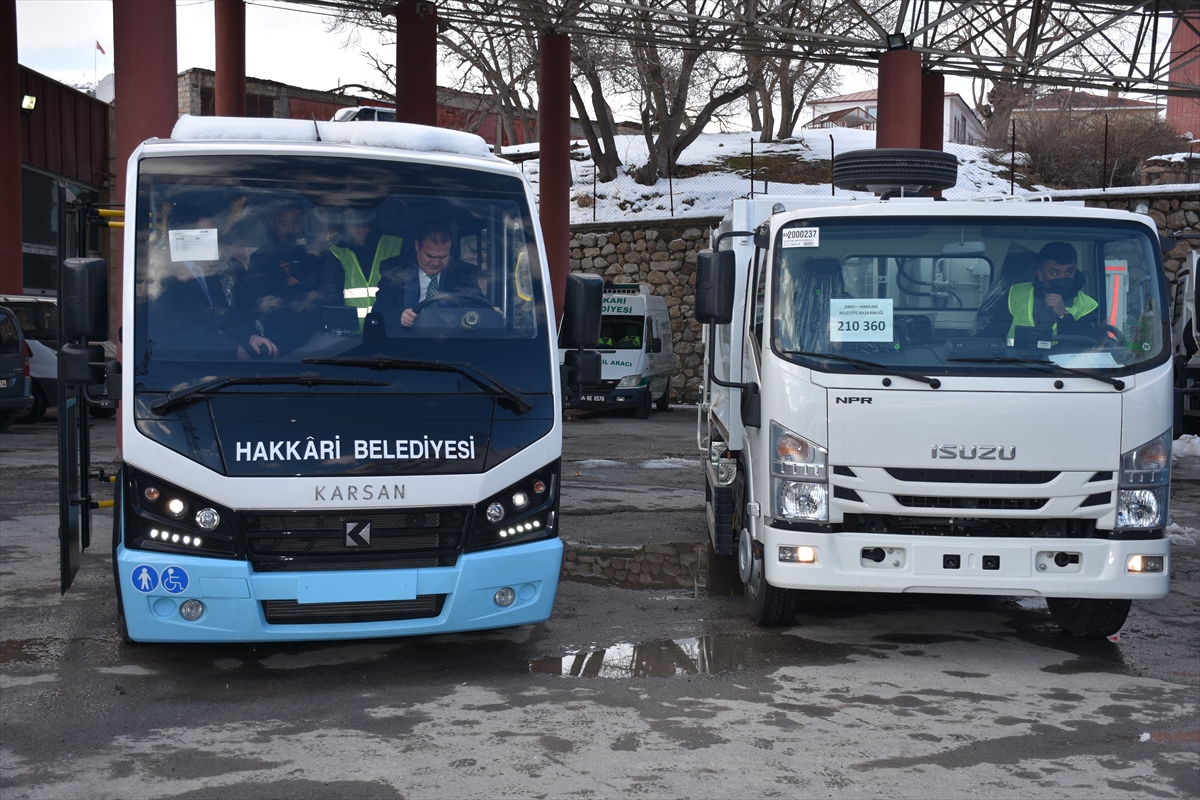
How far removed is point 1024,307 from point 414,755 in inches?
143

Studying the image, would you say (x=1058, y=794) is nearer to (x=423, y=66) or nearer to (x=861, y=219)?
(x=861, y=219)

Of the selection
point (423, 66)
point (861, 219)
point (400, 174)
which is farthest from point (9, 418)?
point (861, 219)

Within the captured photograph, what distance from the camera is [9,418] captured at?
18.2 metres

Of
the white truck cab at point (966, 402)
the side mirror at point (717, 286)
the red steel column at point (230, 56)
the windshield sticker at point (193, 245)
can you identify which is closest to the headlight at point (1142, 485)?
the white truck cab at point (966, 402)

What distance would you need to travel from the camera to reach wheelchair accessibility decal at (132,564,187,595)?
5328 mm

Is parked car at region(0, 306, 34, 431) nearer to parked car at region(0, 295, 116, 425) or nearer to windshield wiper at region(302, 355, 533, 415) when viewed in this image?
parked car at region(0, 295, 116, 425)

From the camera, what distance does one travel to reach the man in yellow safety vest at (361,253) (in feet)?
19.2

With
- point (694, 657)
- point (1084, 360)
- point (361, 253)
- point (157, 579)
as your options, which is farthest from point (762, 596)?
point (157, 579)

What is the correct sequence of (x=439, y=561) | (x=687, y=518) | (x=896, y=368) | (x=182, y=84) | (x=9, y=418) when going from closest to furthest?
(x=439, y=561)
(x=896, y=368)
(x=687, y=518)
(x=9, y=418)
(x=182, y=84)

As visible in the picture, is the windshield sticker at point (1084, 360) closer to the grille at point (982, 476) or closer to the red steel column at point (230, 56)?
the grille at point (982, 476)

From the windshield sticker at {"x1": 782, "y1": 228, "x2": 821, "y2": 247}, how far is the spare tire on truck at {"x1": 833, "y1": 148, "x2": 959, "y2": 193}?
6.13ft

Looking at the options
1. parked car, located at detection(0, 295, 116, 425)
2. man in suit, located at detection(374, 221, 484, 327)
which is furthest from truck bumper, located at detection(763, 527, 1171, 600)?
parked car, located at detection(0, 295, 116, 425)

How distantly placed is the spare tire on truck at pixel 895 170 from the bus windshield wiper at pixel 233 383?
3976 mm

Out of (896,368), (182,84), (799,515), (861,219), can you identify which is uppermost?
(182,84)
